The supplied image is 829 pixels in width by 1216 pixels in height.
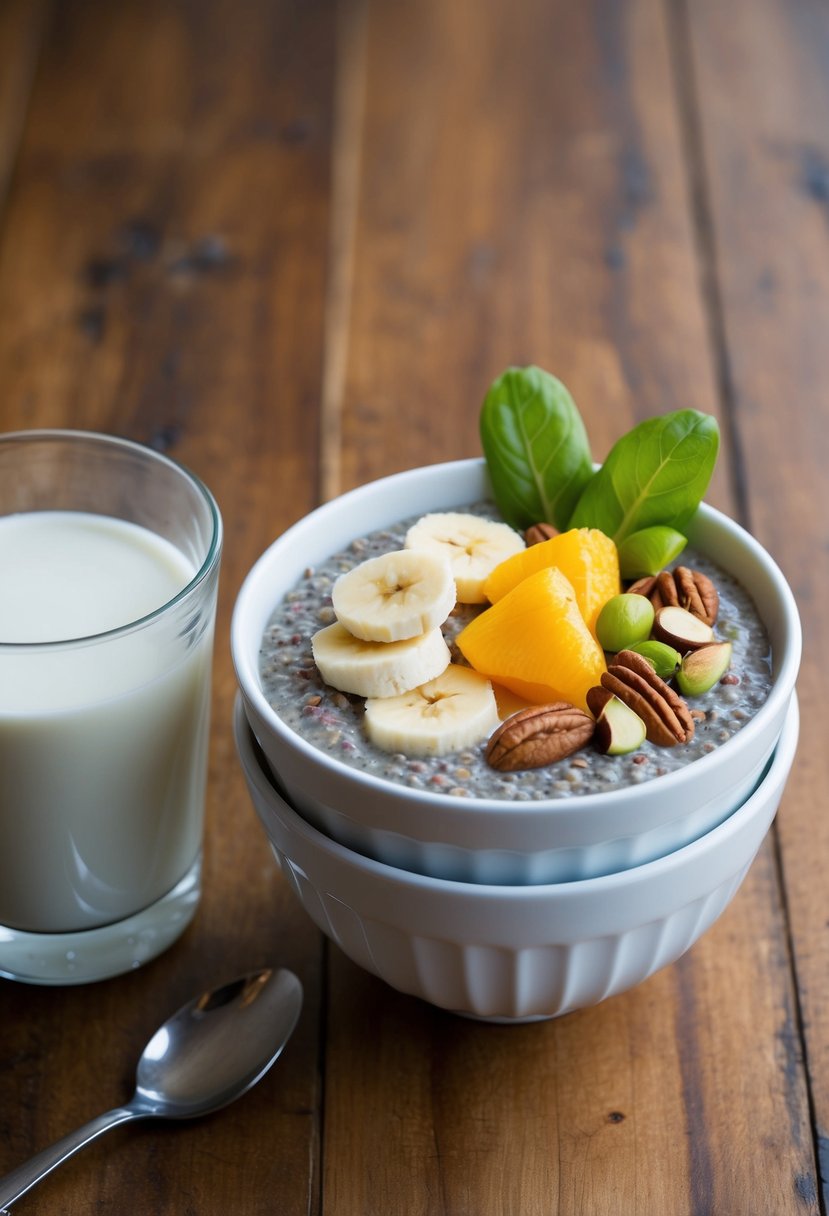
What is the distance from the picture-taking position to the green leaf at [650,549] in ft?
3.91

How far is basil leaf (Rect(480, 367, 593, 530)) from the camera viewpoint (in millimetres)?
1292

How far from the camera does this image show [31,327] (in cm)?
205

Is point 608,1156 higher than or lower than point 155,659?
lower

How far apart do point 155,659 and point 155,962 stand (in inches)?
12.8

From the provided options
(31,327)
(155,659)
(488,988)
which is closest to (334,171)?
(31,327)

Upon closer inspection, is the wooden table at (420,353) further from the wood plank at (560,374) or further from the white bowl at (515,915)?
the white bowl at (515,915)

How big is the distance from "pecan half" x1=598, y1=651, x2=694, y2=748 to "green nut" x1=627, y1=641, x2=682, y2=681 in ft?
0.04

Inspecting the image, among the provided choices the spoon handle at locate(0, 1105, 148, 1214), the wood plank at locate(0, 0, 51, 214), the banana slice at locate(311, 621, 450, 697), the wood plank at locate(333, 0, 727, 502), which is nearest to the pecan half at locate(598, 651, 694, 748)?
the banana slice at locate(311, 621, 450, 697)

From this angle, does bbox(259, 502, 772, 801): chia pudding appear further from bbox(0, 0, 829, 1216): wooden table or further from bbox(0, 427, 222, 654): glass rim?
bbox(0, 0, 829, 1216): wooden table

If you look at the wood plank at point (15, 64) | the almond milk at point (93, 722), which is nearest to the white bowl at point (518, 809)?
the almond milk at point (93, 722)

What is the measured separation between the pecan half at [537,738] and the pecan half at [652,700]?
4 cm

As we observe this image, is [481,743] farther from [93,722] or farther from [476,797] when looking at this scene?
[93,722]

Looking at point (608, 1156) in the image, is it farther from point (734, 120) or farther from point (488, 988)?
point (734, 120)

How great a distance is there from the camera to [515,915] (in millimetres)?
1023
